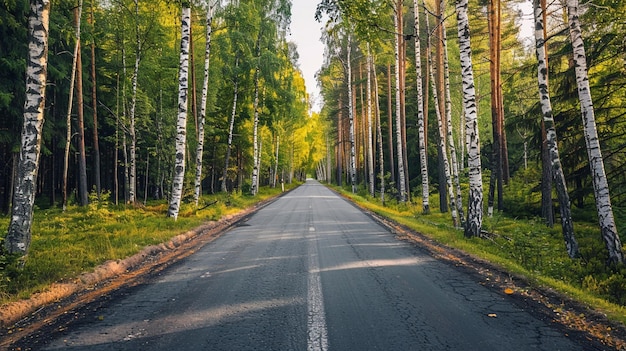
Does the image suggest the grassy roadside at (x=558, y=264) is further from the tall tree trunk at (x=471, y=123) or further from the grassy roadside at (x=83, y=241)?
the grassy roadside at (x=83, y=241)

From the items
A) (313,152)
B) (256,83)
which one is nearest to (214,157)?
(256,83)

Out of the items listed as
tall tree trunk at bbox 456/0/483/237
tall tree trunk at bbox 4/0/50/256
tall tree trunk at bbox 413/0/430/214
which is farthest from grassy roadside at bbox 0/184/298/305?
tall tree trunk at bbox 413/0/430/214

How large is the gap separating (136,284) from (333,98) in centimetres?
3979

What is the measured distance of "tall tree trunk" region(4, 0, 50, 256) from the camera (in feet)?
22.3

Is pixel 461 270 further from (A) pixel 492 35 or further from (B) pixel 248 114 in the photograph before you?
(B) pixel 248 114

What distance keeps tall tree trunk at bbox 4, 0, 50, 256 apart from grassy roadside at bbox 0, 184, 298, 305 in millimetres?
588

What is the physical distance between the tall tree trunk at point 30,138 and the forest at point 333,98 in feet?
0.07

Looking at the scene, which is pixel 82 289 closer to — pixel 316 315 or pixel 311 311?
pixel 311 311

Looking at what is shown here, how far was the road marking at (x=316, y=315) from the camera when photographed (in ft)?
12.8

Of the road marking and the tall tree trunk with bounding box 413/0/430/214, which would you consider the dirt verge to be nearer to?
the road marking

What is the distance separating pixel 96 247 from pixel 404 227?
32.9ft

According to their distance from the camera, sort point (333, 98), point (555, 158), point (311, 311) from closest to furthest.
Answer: point (311, 311), point (555, 158), point (333, 98)

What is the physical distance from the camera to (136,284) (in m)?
6.46

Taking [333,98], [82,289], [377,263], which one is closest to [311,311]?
[377,263]
